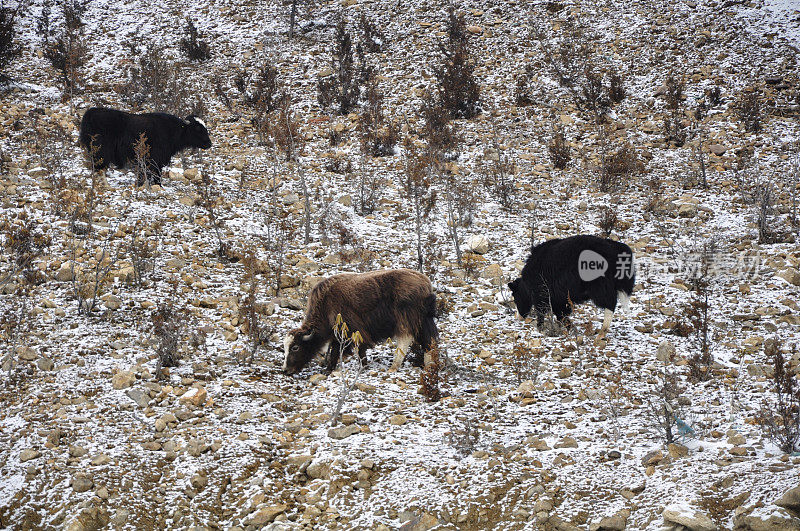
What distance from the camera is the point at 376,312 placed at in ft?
20.7

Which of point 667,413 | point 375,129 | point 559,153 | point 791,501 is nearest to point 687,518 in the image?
point 791,501

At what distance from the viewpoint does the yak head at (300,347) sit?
19.5 ft

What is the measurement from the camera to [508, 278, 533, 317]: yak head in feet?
23.7

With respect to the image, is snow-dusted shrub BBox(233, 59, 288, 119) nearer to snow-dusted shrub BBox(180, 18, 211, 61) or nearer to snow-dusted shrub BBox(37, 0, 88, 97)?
snow-dusted shrub BBox(180, 18, 211, 61)

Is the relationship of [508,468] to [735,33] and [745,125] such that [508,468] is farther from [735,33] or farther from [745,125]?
[735,33]

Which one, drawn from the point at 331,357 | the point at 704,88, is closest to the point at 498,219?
the point at 331,357

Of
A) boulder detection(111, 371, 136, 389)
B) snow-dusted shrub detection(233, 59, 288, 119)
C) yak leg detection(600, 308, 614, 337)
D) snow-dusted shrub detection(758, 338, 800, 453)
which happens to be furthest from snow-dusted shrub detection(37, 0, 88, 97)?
snow-dusted shrub detection(758, 338, 800, 453)

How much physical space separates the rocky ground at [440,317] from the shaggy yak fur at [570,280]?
32cm

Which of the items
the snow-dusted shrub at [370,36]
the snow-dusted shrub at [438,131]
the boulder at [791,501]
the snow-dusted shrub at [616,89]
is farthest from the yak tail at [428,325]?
the snow-dusted shrub at [370,36]

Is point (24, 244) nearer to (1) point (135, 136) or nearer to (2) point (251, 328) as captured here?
(1) point (135, 136)

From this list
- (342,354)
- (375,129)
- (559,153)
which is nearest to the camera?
(342,354)

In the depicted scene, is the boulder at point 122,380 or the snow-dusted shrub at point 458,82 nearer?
the boulder at point 122,380

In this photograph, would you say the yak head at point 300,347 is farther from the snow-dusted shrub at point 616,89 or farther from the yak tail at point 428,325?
the snow-dusted shrub at point 616,89

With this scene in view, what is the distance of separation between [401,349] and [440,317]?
3.43 ft
